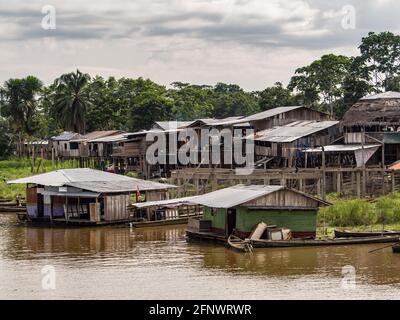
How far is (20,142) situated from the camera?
95.5 m

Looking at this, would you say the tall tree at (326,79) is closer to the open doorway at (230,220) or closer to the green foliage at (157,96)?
the green foliage at (157,96)

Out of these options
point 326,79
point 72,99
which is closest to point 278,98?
point 326,79

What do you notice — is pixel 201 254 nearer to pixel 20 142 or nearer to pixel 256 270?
pixel 256 270

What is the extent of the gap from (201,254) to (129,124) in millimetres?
62000

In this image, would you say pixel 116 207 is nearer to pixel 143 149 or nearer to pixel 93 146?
pixel 143 149

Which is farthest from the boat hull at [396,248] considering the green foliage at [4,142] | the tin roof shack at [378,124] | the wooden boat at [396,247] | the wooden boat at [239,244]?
the green foliage at [4,142]

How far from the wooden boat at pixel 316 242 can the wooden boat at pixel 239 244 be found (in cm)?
44

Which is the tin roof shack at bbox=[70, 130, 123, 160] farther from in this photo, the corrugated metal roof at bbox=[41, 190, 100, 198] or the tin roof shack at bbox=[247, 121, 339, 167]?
the corrugated metal roof at bbox=[41, 190, 100, 198]

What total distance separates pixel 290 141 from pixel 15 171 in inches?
1351

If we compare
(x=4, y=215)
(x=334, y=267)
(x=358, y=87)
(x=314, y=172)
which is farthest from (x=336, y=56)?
(x=334, y=267)

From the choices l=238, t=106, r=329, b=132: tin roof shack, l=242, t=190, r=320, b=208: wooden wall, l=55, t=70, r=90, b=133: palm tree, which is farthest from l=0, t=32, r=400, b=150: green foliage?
l=242, t=190, r=320, b=208: wooden wall

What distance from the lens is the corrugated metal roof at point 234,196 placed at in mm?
36219

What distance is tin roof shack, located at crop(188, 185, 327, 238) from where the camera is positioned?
3622 centimetres

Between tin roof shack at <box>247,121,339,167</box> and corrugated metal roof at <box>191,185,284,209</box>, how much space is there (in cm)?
1791
